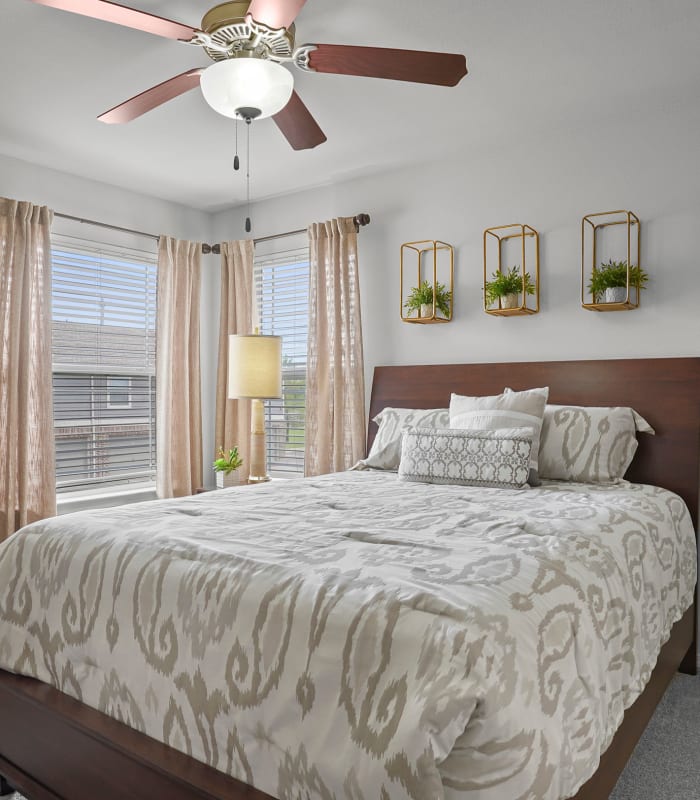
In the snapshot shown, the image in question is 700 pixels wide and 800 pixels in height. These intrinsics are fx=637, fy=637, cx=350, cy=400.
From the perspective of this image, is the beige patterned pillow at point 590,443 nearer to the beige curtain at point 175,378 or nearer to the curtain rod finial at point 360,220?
the curtain rod finial at point 360,220

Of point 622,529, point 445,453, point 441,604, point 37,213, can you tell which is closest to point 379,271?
point 445,453

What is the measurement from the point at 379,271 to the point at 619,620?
286 centimetres

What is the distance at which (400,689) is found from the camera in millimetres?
1151

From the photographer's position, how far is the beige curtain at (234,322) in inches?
182

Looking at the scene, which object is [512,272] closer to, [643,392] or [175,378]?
[643,392]

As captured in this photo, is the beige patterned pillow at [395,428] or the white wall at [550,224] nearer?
the white wall at [550,224]

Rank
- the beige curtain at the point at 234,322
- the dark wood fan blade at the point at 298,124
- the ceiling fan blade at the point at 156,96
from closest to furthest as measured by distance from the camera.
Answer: the ceiling fan blade at the point at 156,96
the dark wood fan blade at the point at 298,124
the beige curtain at the point at 234,322

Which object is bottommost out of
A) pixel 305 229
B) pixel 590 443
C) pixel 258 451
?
pixel 258 451

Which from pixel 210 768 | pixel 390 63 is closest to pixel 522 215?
pixel 390 63

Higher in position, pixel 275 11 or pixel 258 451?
pixel 275 11

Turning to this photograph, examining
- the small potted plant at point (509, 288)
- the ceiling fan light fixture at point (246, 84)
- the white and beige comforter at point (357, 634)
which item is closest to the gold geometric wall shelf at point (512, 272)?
the small potted plant at point (509, 288)

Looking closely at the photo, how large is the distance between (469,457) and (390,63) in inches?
62.0

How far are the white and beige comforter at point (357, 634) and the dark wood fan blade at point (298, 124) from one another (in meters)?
1.57

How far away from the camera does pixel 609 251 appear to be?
324cm
